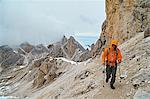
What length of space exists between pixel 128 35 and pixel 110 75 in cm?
1628

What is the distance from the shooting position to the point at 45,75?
5375 centimetres

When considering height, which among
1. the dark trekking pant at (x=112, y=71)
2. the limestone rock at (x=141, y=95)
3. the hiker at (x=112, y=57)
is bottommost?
the limestone rock at (x=141, y=95)

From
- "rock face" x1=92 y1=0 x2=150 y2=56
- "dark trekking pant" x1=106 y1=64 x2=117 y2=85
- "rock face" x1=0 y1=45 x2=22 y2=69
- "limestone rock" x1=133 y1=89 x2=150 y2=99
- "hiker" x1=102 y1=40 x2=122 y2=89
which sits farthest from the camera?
"rock face" x1=0 y1=45 x2=22 y2=69

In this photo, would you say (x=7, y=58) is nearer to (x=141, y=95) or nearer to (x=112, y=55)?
(x=112, y=55)

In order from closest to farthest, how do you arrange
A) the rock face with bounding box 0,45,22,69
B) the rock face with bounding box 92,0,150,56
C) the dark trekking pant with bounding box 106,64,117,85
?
the dark trekking pant with bounding box 106,64,117,85 < the rock face with bounding box 92,0,150,56 < the rock face with bounding box 0,45,22,69

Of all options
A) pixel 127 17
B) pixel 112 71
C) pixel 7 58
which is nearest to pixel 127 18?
pixel 127 17

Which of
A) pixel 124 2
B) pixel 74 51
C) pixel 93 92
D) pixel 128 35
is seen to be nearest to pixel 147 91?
pixel 93 92

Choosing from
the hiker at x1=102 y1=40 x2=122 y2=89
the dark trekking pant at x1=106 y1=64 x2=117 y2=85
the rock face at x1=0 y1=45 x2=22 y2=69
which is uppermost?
the hiker at x1=102 y1=40 x2=122 y2=89

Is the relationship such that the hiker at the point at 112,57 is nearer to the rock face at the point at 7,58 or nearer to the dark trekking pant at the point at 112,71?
the dark trekking pant at the point at 112,71

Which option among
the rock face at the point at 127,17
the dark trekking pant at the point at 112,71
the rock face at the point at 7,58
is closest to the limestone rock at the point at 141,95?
the dark trekking pant at the point at 112,71

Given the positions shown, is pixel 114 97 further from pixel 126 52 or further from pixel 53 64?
pixel 53 64

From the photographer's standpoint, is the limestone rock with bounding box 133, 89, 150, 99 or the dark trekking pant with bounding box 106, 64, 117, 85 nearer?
the limestone rock with bounding box 133, 89, 150, 99

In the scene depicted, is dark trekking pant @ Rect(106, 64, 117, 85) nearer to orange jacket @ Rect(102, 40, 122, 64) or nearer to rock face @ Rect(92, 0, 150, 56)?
orange jacket @ Rect(102, 40, 122, 64)

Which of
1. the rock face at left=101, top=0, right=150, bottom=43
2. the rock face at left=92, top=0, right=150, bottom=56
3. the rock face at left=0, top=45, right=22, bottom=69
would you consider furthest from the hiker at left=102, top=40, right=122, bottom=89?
the rock face at left=0, top=45, right=22, bottom=69
